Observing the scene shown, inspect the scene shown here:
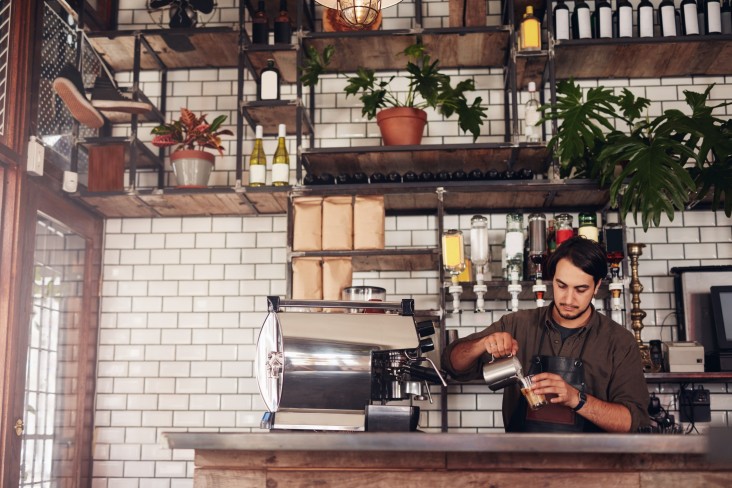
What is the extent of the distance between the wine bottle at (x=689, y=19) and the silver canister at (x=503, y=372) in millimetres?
2515

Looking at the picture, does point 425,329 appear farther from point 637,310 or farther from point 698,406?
point 698,406

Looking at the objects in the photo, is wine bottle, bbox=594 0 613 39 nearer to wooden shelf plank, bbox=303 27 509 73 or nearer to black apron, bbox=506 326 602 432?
wooden shelf plank, bbox=303 27 509 73

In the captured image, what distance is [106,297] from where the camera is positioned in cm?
482

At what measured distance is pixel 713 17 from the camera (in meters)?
4.41

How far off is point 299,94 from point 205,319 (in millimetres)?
1346

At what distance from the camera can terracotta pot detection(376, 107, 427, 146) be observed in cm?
434

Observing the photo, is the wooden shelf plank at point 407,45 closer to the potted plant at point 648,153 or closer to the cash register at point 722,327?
the potted plant at point 648,153

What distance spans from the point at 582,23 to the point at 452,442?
9.84ft

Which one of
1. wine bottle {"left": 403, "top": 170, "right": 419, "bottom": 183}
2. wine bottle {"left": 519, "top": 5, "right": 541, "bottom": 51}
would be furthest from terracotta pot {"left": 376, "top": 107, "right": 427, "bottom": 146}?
wine bottle {"left": 519, "top": 5, "right": 541, "bottom": 51}

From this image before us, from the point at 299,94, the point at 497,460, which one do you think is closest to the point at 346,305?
the point at 497,460

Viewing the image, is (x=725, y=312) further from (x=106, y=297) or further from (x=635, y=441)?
(x=106, y=297)

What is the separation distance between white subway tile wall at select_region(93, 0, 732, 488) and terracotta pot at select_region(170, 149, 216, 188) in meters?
0.40

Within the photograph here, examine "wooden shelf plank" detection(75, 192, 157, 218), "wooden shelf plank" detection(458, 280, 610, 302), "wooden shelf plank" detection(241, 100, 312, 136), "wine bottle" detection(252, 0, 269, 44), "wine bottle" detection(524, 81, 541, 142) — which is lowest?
"wooden shelf plank" detection(458, 280, 610, 302)

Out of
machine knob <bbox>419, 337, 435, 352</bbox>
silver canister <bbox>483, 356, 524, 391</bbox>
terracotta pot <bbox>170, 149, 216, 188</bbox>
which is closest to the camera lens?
silver canister <bbox>483, 356, 524, 391</bbox>
